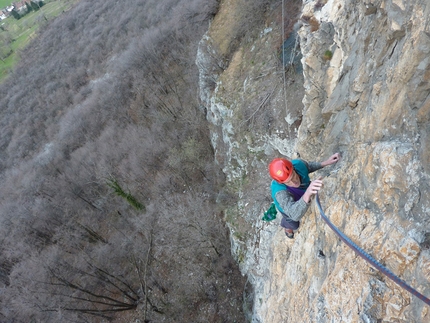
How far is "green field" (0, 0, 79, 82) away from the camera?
62.9 metres

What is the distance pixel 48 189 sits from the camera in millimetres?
24734

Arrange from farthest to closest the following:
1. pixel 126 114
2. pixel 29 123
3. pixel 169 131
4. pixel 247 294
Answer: pixel 29 123, pixel 126 114, pixel 169 131, pixel 247 294

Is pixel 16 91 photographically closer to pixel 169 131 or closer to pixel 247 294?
pixel 169 131

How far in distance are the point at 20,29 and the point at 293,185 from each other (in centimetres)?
9433

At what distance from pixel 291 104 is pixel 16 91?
4790 cm

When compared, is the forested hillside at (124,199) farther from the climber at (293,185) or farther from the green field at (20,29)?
the green field at (20,29)

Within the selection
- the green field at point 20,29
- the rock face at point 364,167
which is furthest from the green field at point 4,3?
the rock face at point 364,167

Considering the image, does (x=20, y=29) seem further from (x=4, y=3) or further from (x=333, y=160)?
(x=333, y=160)

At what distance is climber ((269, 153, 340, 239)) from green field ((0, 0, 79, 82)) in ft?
216

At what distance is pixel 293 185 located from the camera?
13.9 ft

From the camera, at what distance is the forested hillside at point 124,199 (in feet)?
53.7

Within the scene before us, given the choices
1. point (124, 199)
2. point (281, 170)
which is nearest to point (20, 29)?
point (124, 199)

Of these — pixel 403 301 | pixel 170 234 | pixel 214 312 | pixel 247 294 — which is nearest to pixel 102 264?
pixel 170 234

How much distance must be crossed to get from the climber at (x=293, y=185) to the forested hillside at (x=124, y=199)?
10613 millimetres
